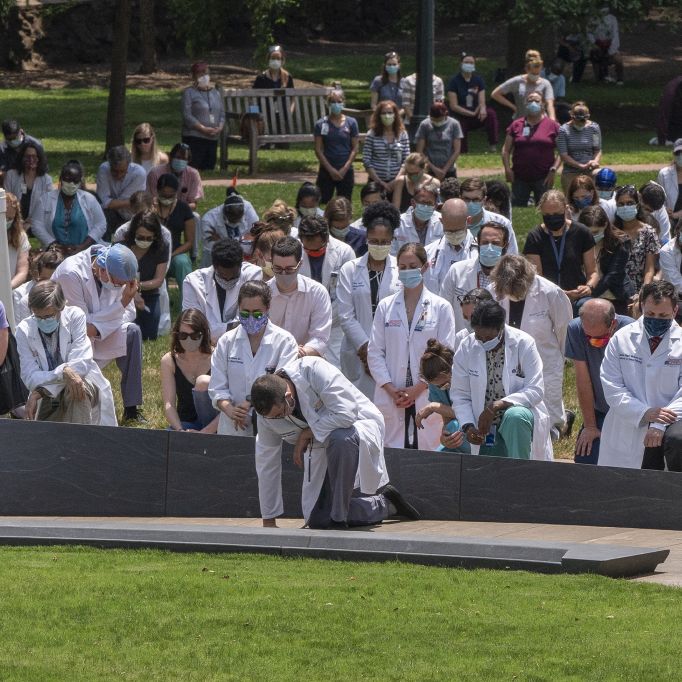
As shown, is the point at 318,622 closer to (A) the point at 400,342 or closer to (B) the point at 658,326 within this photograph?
(B) the point at 658,326

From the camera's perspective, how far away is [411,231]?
1495cm

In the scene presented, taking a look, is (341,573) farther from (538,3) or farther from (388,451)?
(538,3)

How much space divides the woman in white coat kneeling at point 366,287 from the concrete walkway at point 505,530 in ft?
7.48

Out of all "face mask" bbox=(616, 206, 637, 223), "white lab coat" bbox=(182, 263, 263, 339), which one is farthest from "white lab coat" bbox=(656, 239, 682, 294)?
"white lab coat" bbox=(182, 263, 263, 339)

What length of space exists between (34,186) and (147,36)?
→ 22991mm

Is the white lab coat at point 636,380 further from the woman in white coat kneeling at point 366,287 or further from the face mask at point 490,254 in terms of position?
the woman in white coat kneeling at point 366,287

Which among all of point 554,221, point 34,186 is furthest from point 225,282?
point 34,186

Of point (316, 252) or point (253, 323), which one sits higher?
point (253, 323)

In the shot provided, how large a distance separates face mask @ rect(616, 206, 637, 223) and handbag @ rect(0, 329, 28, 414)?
18.7 feet

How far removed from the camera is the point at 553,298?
12234 mm

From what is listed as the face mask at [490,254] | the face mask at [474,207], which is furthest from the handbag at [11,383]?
the face mask at [474,207]

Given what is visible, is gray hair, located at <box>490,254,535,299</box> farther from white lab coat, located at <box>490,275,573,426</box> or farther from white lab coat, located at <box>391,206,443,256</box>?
white lab coat, located at <box>391,206,443,256</box>

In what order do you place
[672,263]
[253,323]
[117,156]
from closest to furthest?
[253,323], [672,263], [117,156]

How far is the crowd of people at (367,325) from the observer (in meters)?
10.6
